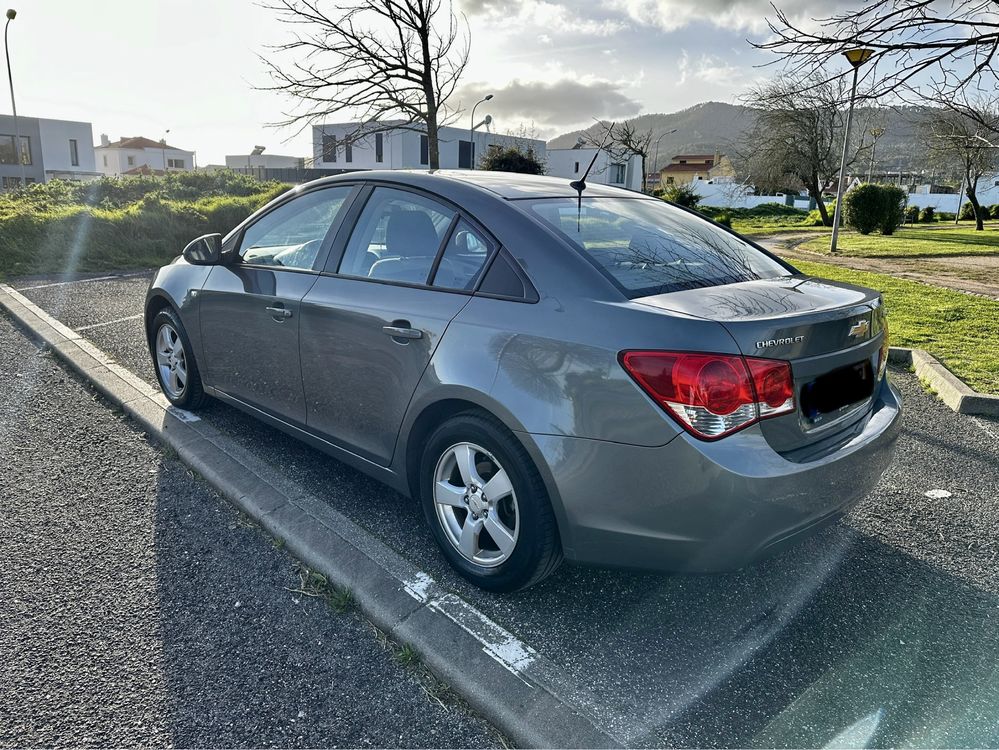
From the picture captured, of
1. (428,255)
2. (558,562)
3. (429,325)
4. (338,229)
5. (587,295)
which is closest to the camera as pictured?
(587,295)

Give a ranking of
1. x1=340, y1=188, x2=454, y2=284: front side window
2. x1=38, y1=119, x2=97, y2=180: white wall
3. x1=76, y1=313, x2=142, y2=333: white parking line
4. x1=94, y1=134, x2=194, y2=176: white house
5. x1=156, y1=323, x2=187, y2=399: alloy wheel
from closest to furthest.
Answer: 1. x1=340, y1=188, x2=454, y2=284: front side window
2. x1=156, y1=323, x2=187, y2=399: alloy wheel
3. x1=76, y1=313, x2=142, y2=333: white parking line
4. x1=38, y1=119, x2=97, y2=180: white wall
5. x1=94, y1=134, x2=194, y2=176: white house

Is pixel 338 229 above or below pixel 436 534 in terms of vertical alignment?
above

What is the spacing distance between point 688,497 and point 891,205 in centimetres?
2671

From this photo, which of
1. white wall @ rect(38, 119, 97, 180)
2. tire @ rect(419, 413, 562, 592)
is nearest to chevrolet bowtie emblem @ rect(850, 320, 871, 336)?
tire @ rect(419, 413, 562, 592)

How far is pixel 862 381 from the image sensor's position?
2.60 m

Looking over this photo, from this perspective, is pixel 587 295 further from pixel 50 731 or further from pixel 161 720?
pixel 50 731

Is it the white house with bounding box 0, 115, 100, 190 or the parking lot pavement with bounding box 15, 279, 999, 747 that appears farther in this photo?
the white house with bounding box 0, 115, 100, 190

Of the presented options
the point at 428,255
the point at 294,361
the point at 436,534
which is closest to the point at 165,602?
the point at 436,534

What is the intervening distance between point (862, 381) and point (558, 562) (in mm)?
1322

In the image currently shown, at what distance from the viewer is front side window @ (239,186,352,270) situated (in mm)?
3477

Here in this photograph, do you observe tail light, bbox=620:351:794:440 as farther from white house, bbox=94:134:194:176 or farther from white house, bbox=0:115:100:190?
white house, bbox=94:134:194:176

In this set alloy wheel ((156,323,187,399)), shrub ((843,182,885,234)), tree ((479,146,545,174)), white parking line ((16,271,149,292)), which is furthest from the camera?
shrub ((843,182,885,234))

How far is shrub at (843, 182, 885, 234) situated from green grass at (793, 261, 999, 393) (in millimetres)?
15702

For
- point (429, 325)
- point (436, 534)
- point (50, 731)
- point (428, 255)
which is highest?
point (428, 255)
